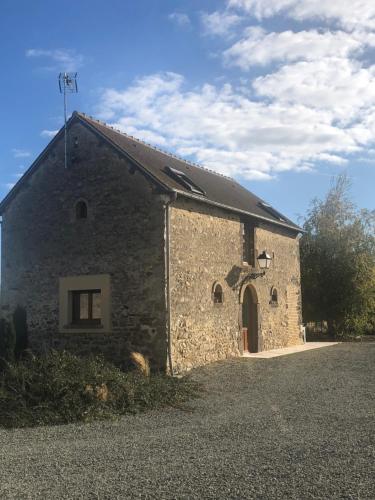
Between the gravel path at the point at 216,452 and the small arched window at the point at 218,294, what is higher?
the small arched window at the point at 218,294

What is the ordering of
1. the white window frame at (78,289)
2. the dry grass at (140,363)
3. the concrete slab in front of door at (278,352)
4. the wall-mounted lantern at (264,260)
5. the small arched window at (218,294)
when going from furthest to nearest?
the wall-mounted lantern at (264,260) → the concrete slab in front of door at (278,352) → the small arched window at (218,294) → the white window frame at (78,289) → the dry grass at (140,363)

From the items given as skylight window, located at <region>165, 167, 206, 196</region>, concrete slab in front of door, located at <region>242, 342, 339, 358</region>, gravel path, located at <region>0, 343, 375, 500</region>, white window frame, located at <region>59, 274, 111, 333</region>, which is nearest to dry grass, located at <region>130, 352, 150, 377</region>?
white window frame, located at <region>59, 274, 111, 333</region>

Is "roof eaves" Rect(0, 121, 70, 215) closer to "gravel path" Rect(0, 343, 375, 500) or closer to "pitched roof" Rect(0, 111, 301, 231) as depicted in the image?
"pitched roof" Rect(0, 111, 301, 231)

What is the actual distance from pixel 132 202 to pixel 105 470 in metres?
8.31

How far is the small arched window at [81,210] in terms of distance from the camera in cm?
1373

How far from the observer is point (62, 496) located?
14.9ft

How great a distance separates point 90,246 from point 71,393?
5570 millimetres

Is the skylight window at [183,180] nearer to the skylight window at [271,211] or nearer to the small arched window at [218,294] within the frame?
the small arched window at [218,294]

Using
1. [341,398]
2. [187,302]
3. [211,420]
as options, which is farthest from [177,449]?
[187,302]

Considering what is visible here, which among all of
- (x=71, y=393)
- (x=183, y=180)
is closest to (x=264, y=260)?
(x=183, y=180)

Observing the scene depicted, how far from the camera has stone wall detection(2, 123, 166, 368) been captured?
12.3m

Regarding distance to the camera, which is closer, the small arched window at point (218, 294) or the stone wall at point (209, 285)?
the stone wall at point (209, 285)

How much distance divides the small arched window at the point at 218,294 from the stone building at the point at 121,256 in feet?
0.09

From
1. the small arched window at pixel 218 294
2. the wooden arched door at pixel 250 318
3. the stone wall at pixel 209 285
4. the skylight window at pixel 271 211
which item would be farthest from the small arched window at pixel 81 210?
the skylight window at pixel 271 211
